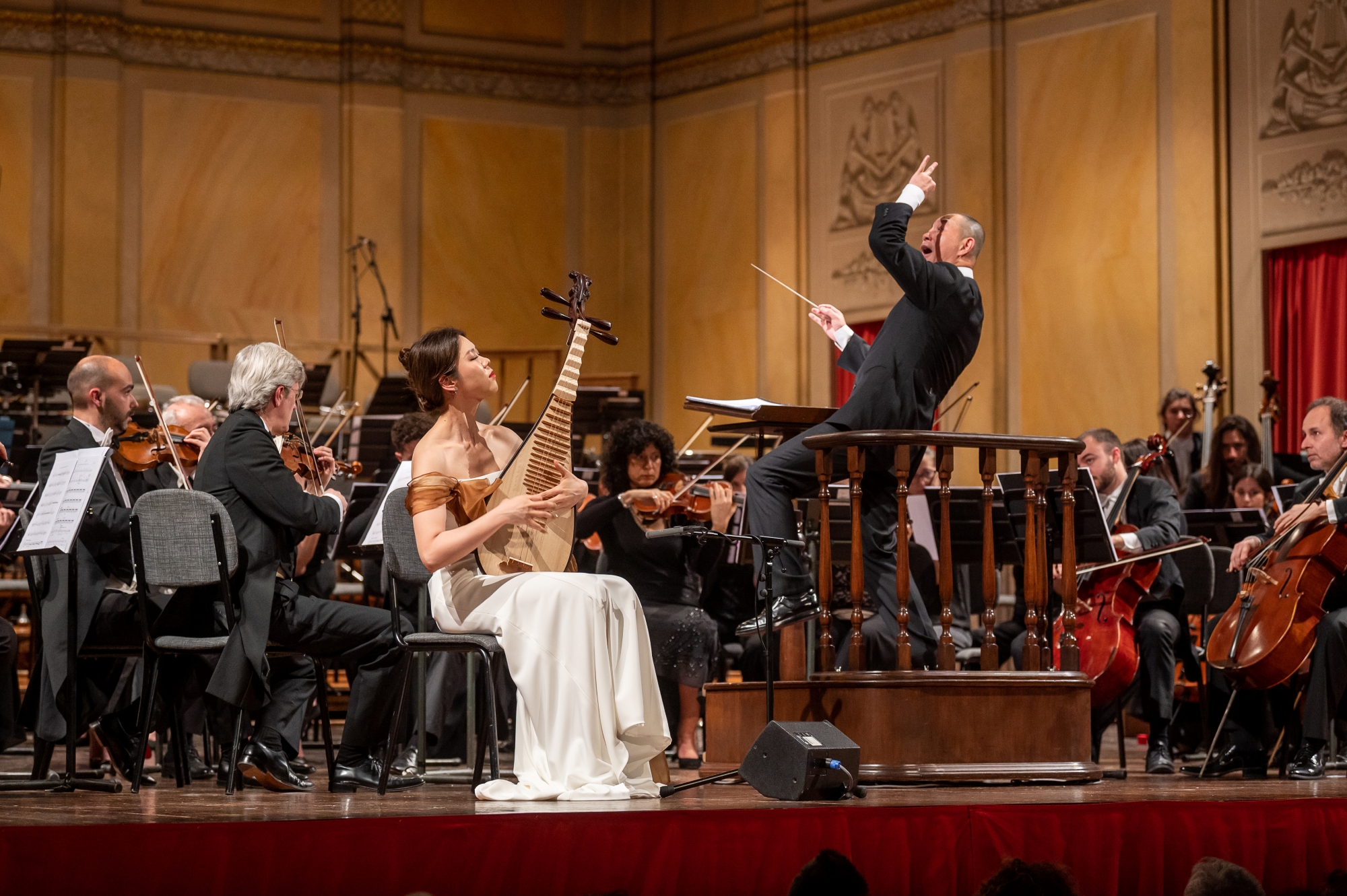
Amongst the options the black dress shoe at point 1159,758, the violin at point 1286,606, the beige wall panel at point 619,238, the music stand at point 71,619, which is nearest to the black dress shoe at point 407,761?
the music stand at point 71,619

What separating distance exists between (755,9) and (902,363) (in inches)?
363

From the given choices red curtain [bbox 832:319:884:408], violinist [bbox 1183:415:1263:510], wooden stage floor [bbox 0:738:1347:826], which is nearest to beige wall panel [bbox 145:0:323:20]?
red curtain [bbox 832:319:884:408]

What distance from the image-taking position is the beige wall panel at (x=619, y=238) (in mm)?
14258

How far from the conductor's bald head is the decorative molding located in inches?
334

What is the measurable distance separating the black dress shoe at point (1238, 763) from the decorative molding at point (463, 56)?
25.2ft

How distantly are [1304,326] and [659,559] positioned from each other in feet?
20.4

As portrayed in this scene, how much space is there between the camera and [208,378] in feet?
38.2

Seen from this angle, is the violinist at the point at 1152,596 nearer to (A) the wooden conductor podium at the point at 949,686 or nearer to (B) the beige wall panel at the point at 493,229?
(A) the wooden conductor podium at the point at 949,686

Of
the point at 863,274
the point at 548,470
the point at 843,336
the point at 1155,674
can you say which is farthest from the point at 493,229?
the point at 548,470

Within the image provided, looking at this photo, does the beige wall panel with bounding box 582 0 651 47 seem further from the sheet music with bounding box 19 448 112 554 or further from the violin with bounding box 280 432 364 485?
the sheet music with bounding box 19 448 112 554

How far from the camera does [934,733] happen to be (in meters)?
4.45

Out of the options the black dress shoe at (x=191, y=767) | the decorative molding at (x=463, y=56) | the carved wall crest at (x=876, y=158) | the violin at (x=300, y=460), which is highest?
the decorative molding at (x=463, y=56)

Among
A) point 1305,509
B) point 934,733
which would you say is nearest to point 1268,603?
point 1305,509

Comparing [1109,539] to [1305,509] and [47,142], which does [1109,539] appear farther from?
[47,142]
